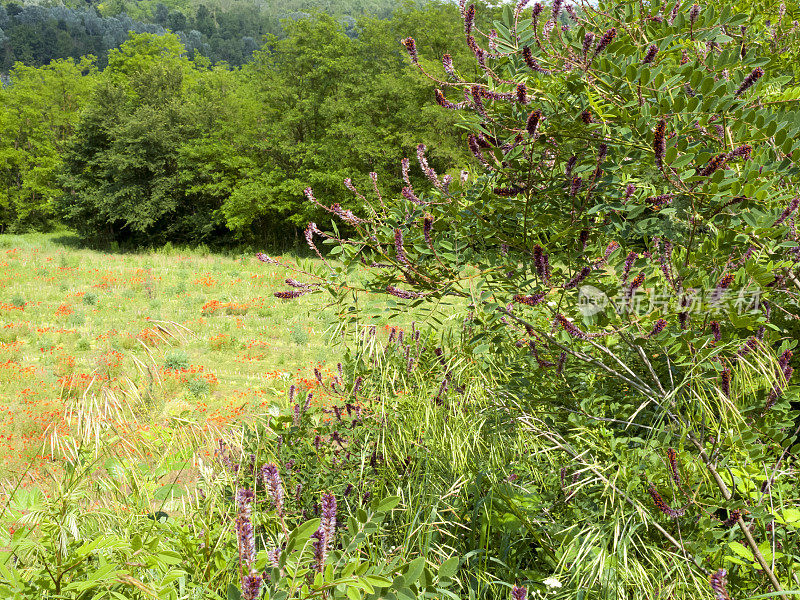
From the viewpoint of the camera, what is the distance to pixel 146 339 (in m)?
2.99

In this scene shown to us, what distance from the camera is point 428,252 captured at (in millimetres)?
2018

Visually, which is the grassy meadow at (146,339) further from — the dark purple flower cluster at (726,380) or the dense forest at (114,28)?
the dense forest at (114,28)

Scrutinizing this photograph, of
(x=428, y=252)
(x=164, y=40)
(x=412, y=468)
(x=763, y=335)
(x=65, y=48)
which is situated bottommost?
(x=412, y=468)

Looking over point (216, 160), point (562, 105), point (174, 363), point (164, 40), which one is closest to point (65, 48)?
point (164, 40)

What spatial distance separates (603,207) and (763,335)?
2.78 ft

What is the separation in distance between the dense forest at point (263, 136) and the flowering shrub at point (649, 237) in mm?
20817

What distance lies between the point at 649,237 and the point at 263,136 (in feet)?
91.1

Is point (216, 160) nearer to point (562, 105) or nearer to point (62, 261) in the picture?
point (62, 261)

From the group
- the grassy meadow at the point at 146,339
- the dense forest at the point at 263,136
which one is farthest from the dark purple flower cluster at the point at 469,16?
the dense forest at the point at 263,136

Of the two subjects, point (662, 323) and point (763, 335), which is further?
point (763, 335)

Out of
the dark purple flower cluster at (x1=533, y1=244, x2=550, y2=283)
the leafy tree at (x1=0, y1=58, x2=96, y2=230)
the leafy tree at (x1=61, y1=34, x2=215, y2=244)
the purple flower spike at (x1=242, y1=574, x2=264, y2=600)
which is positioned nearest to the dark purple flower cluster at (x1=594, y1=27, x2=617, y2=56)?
the dark purple flower cluster at (x1=533, y1=244, x2=550, y2=283)

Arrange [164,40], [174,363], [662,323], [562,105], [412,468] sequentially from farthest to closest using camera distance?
1. [164,40]
2. [174,363]
3. [412,468]
4. [562,105]
5. [662,323]

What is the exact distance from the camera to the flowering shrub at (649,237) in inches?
66.4

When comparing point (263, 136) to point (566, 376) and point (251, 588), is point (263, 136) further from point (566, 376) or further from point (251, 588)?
point (251, 588)
